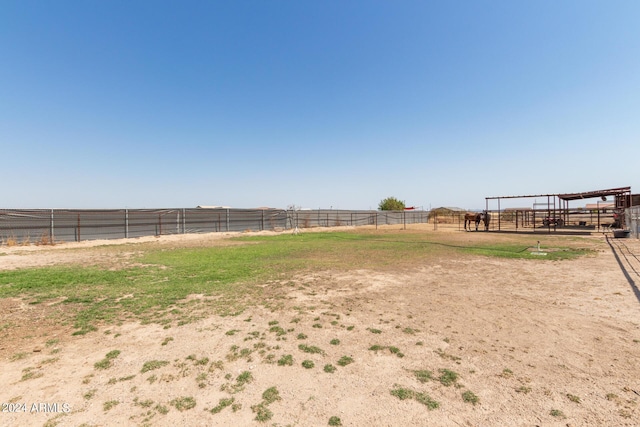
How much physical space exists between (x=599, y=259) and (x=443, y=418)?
1229cm

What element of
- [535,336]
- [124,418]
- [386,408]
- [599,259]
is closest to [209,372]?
[124,418]

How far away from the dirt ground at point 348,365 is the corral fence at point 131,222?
17121 millimetres

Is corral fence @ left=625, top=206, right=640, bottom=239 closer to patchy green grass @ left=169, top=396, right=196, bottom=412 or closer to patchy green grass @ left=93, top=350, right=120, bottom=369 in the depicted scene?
patchy green grass @ left=169, top=396, right=196, bottom=412

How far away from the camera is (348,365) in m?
3.43

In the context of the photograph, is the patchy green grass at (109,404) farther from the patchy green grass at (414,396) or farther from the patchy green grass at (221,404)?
the patchy green grass at (414,396)

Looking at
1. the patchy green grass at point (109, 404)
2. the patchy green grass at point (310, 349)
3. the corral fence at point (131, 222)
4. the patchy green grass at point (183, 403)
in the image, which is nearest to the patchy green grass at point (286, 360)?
the patchy green grass at point (310, 349)

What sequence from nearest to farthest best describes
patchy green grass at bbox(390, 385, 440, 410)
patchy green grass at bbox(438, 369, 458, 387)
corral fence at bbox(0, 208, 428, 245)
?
patchy green grass at bbox(390, 385, 440, 410) < patchy green grass at bbox(438, 369, 458, 387) < corral fence at bbox(0, 208, 428, 245)

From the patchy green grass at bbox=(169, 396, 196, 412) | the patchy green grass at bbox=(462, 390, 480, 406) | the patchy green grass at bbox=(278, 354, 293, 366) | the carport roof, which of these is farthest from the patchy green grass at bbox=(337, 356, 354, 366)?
the carport roof

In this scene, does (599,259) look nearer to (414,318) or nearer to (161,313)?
(414,318)

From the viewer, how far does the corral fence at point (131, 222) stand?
17.6m

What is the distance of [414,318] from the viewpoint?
16.3ft

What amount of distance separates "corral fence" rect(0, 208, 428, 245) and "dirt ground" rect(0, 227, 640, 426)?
17.1 m

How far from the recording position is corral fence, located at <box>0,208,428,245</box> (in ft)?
57.6

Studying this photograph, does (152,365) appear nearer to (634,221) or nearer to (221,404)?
(221,404)
